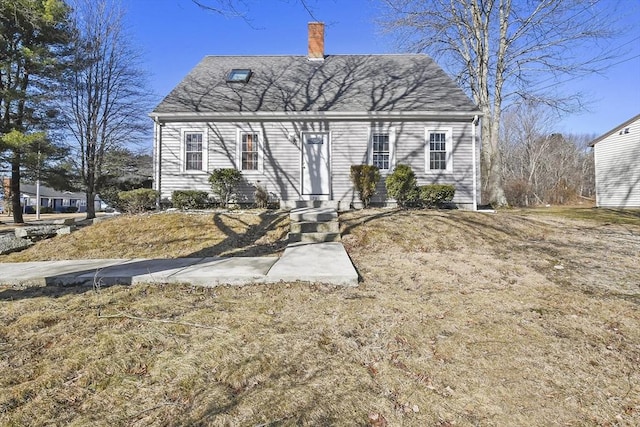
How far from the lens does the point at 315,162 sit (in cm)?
1182

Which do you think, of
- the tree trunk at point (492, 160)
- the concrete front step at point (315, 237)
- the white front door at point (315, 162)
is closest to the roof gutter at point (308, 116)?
the white front door at point (315, 162)

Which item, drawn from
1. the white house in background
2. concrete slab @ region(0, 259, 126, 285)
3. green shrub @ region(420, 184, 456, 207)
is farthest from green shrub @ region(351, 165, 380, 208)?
the white house in background

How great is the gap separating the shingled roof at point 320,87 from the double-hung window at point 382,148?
79 centimetres

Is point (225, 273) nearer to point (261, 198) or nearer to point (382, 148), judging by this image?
point (261, 198)

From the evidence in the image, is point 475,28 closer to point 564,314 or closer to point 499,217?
point 499,217

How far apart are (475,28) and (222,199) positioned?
13322 millimetres

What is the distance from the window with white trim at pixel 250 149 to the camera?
466 inches

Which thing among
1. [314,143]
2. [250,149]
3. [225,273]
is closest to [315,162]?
[314,143]

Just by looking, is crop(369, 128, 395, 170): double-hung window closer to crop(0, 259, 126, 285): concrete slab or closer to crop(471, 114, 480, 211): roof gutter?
crop(471, 114, 480, 211): roof gutter

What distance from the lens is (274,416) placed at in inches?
72.8

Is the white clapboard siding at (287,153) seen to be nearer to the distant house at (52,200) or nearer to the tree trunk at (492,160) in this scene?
the tree trunk at (492,160)

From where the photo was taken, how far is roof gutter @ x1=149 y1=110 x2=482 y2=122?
447 inches

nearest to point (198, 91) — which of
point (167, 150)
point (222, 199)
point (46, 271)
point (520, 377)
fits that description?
point (167, 150)

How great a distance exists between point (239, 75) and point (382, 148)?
665 cm
